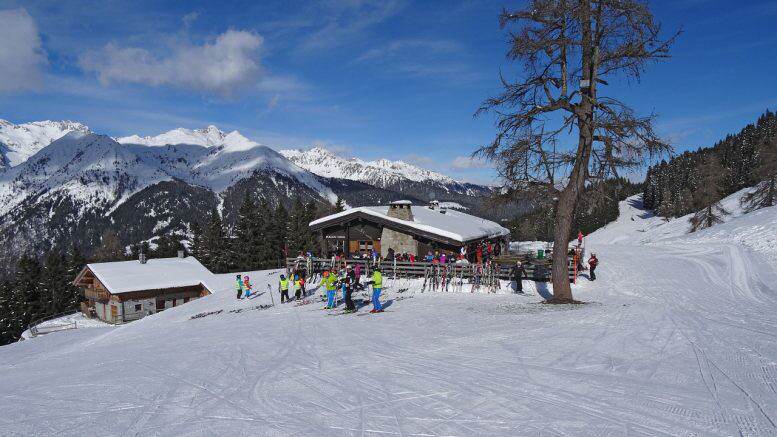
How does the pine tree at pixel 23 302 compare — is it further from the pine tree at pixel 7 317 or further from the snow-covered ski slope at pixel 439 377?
the snow-covered ski slope at pixel 439 377

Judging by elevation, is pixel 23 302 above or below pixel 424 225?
below

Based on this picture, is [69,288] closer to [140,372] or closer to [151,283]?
[151,283]

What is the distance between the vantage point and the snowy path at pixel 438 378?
18.2 feet

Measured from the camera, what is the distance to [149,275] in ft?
123

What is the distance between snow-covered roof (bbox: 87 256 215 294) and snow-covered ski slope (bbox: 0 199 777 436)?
76.8 ft

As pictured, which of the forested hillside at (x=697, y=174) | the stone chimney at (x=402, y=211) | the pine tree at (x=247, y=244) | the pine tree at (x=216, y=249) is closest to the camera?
the stone chimney at (x=402, y=211)

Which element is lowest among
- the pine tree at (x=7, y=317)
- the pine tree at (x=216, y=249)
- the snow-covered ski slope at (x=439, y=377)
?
the pine tree at (x=7, y=317)

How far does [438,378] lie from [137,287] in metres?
35.0

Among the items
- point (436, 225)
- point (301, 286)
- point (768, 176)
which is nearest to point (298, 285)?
point (301, 286)

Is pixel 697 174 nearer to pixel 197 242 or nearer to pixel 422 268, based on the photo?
pixel 422 268

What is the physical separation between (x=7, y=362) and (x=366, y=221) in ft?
62.3

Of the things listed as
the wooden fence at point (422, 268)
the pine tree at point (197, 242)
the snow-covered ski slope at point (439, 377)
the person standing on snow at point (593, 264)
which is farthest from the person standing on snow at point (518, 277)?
the pine tree at point (197, 242)

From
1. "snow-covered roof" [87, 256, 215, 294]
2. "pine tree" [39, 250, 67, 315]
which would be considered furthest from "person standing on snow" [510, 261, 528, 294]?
"pine tree" [39, 250, 67, 315]

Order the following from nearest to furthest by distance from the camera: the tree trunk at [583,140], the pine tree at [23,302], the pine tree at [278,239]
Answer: the tree trunk at [583,140]
the pine tree at [23,302]
the pine tree at [278,239]
